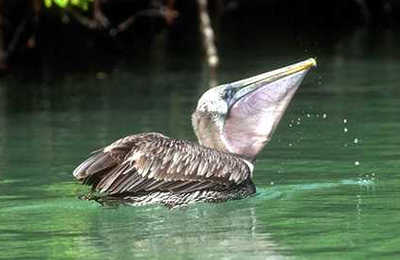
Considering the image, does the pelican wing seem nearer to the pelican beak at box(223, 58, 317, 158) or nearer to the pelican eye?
the pelican beak at box(223, 58, 317, 158)

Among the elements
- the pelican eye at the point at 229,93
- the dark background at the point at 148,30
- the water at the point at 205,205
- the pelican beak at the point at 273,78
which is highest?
the pelican beak at the point at 273,78

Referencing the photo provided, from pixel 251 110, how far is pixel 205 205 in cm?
112

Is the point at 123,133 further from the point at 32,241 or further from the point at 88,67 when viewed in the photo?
the point at 88,67

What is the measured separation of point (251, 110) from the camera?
40.0ft

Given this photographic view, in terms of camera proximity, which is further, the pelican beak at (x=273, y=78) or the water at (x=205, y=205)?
the pelican beak at (x=273, y=78)

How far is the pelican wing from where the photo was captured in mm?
11172

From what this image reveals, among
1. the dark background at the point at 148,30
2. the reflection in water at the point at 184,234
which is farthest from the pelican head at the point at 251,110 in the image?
the dark background at the point at 148,30

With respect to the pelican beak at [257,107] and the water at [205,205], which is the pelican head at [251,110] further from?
the water at [205,205]

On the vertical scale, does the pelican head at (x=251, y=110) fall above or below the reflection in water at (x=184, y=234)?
above

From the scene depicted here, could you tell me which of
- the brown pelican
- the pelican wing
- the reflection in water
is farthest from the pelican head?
the reflection in water

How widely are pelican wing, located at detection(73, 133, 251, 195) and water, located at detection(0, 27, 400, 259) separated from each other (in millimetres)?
223

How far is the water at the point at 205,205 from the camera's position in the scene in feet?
32.1

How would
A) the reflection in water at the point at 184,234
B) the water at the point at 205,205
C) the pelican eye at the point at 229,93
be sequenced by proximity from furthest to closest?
1. the pelican eye at the point at 229,93
2. the water at the point at 205,205
3. the reflection in water at the point at 184,234

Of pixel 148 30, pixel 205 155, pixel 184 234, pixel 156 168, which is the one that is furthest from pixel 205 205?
pixel 148 30
